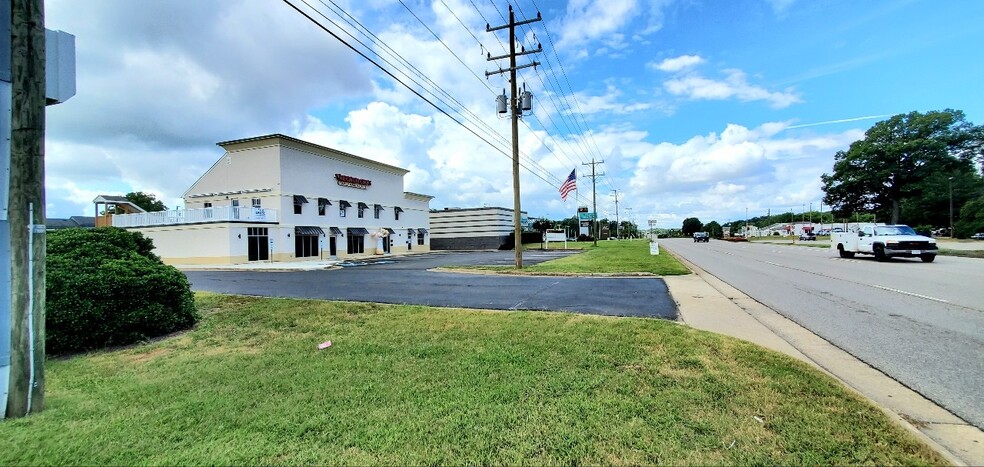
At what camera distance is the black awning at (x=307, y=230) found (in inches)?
1482

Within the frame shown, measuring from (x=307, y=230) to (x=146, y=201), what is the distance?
1905 inches

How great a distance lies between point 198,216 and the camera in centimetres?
3428

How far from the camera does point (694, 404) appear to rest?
3676 mm

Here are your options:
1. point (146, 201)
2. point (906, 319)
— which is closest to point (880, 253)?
point (906, 319)

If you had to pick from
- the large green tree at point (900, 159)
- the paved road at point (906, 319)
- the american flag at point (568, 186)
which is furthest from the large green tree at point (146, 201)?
the large green tree at point (900, 159)

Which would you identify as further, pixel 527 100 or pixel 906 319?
pixel 527 100

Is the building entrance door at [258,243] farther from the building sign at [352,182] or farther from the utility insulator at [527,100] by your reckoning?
the utility insulator at [527,100]

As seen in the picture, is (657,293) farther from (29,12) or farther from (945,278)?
(29,12)

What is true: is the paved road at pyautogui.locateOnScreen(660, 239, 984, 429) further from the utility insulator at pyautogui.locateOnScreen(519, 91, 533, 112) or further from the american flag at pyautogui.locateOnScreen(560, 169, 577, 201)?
the american flag at pyautogui.locateOnScreen(560, 169, 577, 201)

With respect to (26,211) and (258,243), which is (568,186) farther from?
(26,211)

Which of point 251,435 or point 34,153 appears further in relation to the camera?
point 34,153

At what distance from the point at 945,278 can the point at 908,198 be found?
63.1 metres

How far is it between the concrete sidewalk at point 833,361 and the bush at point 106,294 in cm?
863

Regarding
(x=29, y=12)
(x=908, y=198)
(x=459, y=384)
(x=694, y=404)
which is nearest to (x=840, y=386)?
(x=694, y=404)
